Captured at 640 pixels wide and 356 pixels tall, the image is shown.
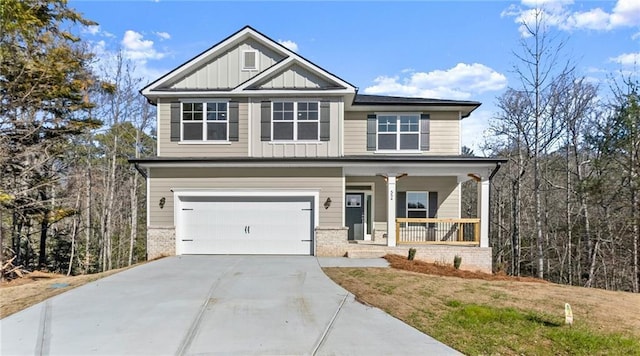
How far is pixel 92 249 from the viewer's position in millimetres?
25516

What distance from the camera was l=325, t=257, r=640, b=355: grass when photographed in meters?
5.58

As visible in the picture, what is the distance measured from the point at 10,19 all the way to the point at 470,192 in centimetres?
2680

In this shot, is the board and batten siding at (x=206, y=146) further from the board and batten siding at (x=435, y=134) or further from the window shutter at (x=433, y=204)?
the window shutter at (x=433, y=204)

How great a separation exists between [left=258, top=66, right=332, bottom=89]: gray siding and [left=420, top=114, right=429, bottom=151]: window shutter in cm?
426

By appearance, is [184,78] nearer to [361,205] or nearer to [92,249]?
[361,205]

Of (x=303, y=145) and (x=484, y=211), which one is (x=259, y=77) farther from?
(x=484, y=211)

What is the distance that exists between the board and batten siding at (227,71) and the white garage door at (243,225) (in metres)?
4.21

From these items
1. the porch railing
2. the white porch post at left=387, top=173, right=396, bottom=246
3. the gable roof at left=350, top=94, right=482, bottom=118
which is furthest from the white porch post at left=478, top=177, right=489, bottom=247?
the gable roof at left=350, top=94, right=482, bottom=118

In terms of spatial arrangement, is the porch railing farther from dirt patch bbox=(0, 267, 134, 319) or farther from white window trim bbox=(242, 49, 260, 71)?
dirt patch bbox=(0, 267, 134, 319)

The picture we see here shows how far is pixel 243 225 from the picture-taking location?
13.7 m

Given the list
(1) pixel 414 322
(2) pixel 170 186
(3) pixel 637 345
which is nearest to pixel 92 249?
(2) pixel 170 186

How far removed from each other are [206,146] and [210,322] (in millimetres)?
8700

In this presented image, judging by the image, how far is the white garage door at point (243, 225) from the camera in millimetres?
13695

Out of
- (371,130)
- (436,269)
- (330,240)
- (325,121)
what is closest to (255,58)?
(325,121)
